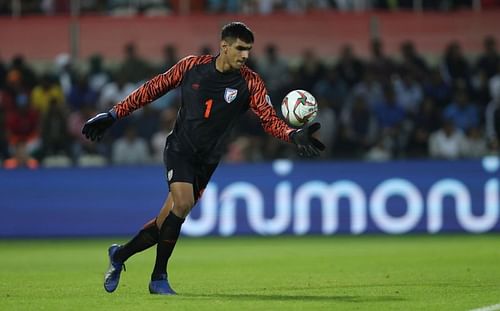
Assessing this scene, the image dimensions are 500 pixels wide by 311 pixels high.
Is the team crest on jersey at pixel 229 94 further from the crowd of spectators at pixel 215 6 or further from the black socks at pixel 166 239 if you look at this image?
the crowd of spectators at pixel 215 6

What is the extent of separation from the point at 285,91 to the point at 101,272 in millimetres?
8547

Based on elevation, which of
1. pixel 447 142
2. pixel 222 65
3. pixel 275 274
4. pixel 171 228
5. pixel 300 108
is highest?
pixel 222 65

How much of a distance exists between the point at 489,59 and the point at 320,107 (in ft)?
11.8

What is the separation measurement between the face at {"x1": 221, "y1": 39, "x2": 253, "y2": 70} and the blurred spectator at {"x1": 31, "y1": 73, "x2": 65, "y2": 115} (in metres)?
11.1

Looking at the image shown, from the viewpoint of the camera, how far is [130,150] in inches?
792

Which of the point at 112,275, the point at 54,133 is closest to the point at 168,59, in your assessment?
the point at 54,133

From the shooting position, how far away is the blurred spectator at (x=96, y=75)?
2152cm

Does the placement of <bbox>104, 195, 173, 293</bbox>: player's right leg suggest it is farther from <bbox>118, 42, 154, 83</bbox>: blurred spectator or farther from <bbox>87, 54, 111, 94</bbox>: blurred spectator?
<bbox>87, 54, 111, 94</bbox>: blurred spectator

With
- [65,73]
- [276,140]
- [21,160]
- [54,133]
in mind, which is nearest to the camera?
[21,160]

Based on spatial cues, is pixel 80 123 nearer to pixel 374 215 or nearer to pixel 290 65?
pixel 290 65

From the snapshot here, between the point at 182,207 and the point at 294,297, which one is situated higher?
the point at 182,207

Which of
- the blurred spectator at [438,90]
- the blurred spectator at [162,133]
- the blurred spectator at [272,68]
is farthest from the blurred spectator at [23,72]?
the blurred spectator at [438,90]

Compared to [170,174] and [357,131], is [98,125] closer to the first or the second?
[170,174]

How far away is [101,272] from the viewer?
1267cm
